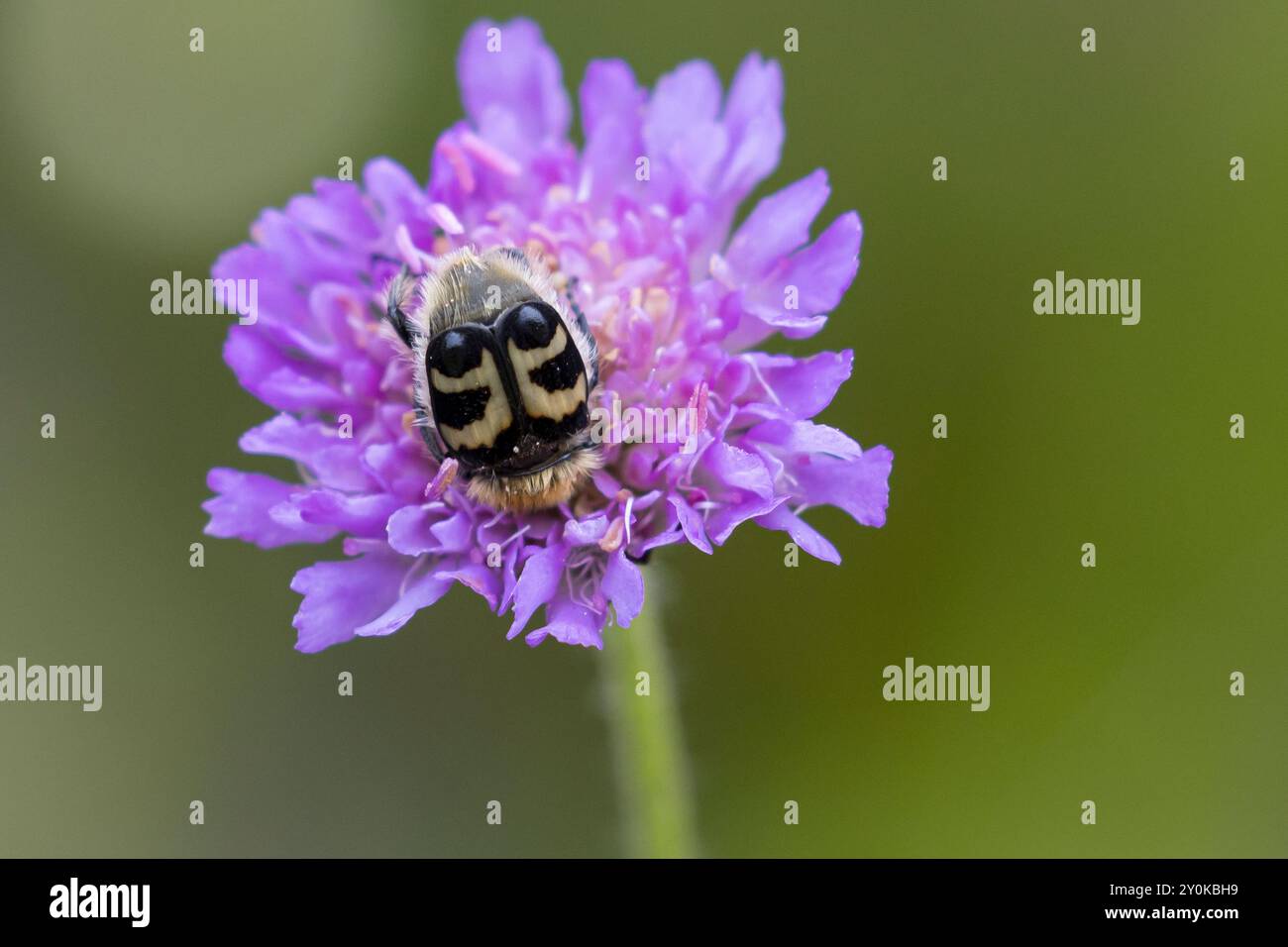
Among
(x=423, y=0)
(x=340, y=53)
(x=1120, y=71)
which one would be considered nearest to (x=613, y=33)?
(x=423, y=0)

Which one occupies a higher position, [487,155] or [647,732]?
[487,155]

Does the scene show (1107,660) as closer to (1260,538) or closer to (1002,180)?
(1260,538)

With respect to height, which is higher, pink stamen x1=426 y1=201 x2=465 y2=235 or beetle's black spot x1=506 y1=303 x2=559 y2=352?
pink stamen x1=426 y1=201 x2=465 y2=235

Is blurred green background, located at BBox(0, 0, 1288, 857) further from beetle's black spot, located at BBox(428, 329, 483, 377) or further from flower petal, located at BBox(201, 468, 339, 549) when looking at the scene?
beetle's black spot, located at BBox(428, 329, 483, 377)

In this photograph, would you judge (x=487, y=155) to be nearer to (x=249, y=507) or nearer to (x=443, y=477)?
(x=443, y=477)

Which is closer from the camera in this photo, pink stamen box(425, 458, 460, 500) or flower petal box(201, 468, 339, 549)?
pink stamen box(425, 458, 460, 500)

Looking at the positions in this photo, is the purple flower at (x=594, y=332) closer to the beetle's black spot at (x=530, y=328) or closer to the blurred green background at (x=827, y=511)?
the beetle's black spot at (x=530, y=328)

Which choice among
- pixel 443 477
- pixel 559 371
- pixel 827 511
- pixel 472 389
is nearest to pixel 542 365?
pixel 559 371

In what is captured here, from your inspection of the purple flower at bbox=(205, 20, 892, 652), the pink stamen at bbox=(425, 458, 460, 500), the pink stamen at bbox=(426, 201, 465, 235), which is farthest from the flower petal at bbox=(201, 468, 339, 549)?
the pink stamen at bbox=(426, 201, 465, 235)

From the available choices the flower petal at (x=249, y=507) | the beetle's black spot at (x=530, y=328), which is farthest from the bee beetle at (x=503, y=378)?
the flower petal at (x=249, y=507)
